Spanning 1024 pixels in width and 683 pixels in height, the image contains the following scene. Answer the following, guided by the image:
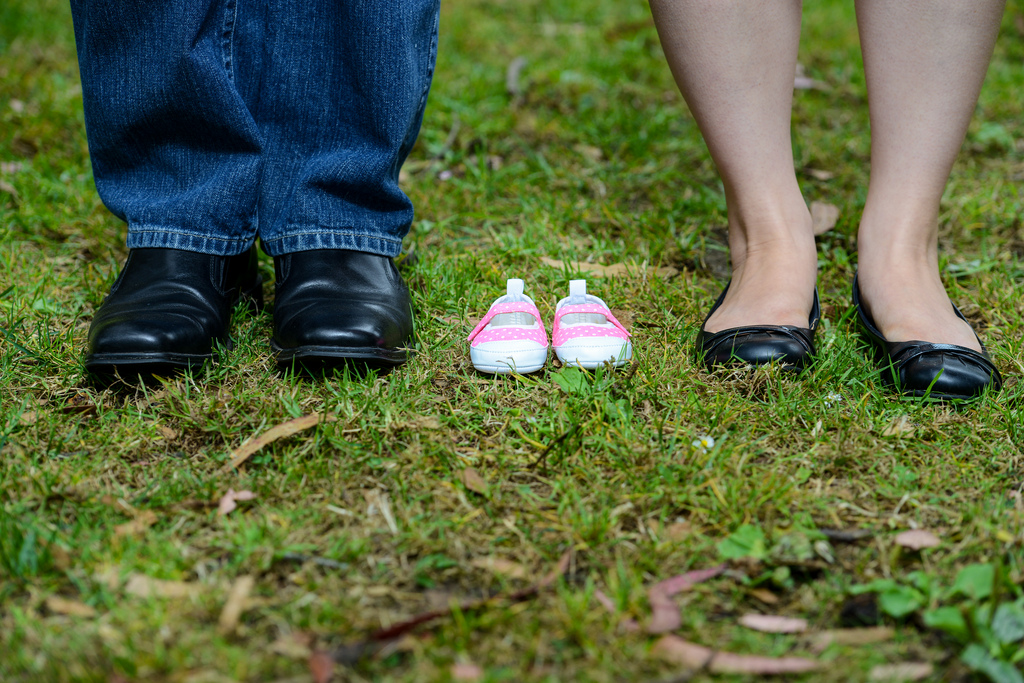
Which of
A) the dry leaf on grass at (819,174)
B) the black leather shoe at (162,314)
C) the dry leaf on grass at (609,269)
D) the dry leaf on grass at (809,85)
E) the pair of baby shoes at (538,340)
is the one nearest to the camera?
the black leather shoe at (162,314)

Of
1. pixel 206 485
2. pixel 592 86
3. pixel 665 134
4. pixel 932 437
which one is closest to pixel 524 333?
pixel 206 485

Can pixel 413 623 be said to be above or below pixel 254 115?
below

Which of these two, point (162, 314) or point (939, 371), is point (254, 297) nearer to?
point (162, 314)

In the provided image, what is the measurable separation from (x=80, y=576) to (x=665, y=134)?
2.38 meters

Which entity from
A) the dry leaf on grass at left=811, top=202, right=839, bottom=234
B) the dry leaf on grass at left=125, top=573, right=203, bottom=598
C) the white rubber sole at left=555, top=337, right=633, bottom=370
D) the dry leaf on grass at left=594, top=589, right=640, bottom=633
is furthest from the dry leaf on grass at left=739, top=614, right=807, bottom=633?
the dry leaf on grass at left=811, top=202, right=839, bottom=234

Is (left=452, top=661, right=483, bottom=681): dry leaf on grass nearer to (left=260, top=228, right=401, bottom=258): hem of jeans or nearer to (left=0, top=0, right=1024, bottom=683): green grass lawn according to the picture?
(left=0, top=0, right=1024, bottom=683): green grass lawn

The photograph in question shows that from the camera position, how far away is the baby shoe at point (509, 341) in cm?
150

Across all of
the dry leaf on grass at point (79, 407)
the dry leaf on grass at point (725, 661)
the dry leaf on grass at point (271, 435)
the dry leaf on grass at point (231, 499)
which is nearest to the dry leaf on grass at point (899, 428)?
the dry leaf on grass at point (725, 661)

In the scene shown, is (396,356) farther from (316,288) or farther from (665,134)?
(665,134)

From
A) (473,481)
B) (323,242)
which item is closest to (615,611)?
(473,481)

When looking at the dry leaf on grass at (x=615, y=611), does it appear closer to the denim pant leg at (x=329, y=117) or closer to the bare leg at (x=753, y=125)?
the bare leg at (x=753, y=125)

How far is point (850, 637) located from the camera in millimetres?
983

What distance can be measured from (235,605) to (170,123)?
99 cm

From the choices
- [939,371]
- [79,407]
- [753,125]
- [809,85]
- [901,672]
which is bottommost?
[79,407]
